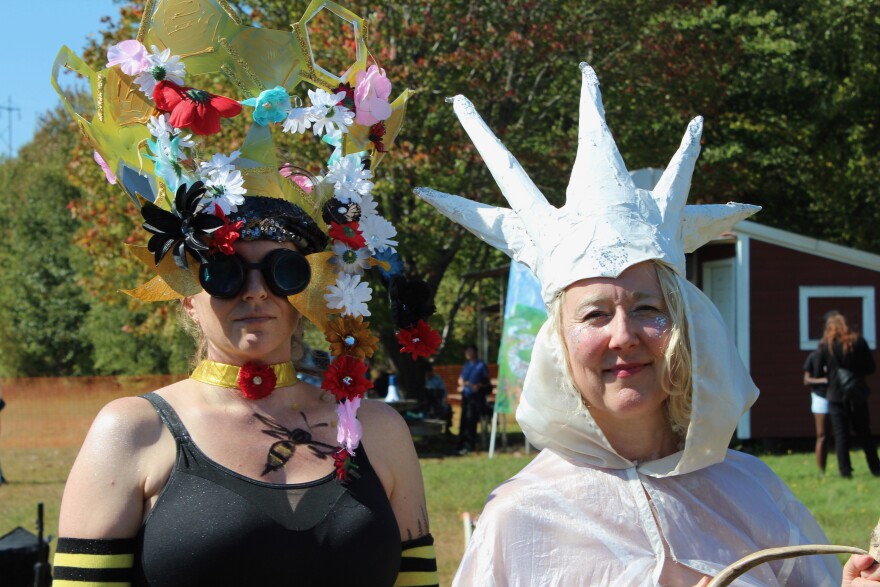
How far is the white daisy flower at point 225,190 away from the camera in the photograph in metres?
2.47

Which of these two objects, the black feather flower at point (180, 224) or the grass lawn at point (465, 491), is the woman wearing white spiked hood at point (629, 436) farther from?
the grass lawn at point (465, 491)

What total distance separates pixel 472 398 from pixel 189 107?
12833 mm

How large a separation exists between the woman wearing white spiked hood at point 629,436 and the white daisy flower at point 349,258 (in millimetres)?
476

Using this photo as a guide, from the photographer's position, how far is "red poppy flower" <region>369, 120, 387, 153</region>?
2859 millimetres

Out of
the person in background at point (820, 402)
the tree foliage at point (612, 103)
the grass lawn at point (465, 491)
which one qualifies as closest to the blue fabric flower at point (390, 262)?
the grass lawn at point (465, 491)

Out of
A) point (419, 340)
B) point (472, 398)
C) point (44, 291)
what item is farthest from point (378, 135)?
point (44, 291)

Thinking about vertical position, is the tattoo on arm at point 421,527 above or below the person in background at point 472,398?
above

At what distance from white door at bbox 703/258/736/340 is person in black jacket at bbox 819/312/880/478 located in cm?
391

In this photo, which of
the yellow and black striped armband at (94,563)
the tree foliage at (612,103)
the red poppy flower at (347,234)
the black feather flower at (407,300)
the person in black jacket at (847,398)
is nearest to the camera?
the yellow and black striped armband at (94,563)

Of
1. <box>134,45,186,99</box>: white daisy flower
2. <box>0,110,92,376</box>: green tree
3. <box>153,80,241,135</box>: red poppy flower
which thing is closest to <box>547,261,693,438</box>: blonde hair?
<box>153,80,241,135</box>: red poppy flower

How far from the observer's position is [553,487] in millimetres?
2439

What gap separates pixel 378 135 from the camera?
287cm

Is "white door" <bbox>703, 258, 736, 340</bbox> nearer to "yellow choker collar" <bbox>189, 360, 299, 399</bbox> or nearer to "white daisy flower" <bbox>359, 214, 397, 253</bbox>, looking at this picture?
"white daisy flower" <bbox>359, 214, 397, 253</bbox>

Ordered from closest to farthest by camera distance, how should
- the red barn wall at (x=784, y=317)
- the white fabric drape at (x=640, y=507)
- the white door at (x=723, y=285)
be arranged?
the white fabric drape at (x=640, y=507), the red barn wall at (x=784, y=317), the white door at (x=723, y=285)
